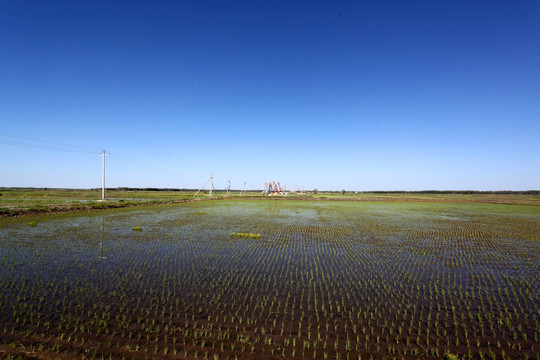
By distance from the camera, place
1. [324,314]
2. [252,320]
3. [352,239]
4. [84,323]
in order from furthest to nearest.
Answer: [352,239], [324,314], [252,320], [84,323]

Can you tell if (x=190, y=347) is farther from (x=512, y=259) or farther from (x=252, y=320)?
(x=512, y=259)

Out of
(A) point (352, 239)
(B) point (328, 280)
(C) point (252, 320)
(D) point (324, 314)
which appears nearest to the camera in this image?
(C) point (252, 320)

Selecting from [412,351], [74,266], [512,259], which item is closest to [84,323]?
[74,266]

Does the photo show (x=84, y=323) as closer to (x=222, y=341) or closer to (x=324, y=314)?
(x=222, y=341)

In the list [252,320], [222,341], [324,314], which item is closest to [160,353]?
[222,341]

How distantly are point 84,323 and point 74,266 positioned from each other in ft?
16.9

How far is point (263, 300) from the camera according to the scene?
7.66 meters

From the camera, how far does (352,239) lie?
56.4ft

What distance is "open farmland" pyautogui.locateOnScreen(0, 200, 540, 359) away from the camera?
215 inches

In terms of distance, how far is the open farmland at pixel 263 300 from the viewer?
546cm

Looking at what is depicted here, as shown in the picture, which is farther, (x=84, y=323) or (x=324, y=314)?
(x=324, y=314)

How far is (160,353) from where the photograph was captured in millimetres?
5117

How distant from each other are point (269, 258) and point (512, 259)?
11389mm

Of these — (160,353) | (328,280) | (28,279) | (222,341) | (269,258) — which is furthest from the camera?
(269,258)
